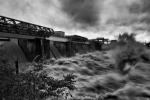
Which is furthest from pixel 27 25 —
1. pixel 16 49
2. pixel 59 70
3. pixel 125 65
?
pixel 125 65

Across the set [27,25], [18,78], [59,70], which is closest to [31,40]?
[27,25]

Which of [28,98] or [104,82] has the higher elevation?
[28,98]

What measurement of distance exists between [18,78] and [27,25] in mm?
8127

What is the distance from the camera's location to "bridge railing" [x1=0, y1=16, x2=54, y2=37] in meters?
9.50

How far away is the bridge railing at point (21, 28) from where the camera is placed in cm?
950

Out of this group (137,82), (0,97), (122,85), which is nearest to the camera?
(0,97)

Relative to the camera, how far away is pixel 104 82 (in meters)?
9.21

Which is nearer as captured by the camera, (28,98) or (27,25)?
(28,98)

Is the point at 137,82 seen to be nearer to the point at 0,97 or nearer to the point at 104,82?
the point at 104,82

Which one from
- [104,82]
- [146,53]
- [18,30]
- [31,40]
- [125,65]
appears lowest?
[104,82]

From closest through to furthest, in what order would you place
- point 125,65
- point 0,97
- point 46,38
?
point 0,97 < point 125,65 < point 46,38

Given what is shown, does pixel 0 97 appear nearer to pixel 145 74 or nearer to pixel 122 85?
pixel 122 85

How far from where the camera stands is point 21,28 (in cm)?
1106

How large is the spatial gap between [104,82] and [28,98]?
6.17 m
